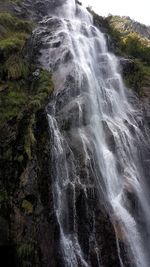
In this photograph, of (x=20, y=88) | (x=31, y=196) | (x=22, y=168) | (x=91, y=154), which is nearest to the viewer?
(x=31, y=196)

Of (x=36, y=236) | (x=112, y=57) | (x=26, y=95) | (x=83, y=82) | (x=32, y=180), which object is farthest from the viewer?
(x=112, y=57)

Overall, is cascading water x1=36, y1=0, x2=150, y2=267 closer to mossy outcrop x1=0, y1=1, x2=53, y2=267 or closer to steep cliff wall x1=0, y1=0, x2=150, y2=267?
steep cliff wall x1=0, y1=0, x2=150, y2=267

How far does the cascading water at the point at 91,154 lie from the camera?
14352mm

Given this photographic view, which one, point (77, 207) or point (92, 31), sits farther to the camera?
point (92, 31)

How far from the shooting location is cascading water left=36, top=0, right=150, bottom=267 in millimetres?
14352

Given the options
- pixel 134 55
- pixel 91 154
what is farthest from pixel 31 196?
pixel 134 55

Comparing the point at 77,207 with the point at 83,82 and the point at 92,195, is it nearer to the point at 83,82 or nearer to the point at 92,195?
the point at 92,195

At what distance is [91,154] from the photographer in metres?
17.1

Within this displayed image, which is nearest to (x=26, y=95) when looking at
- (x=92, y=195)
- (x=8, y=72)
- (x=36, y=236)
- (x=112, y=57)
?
(x=8, y=72)

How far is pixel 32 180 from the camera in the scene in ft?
46.6

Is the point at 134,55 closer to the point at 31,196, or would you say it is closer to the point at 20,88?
the point at 20,88

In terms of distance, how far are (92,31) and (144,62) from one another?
20.5ft

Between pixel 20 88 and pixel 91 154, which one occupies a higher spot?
pixel 20 88

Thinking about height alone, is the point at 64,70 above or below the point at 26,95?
above
